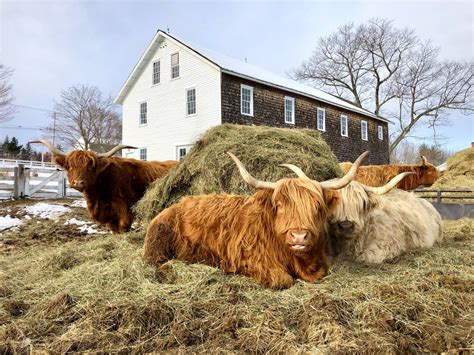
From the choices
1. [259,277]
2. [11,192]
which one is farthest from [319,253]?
[11,192]

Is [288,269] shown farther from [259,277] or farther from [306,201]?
[306,201]

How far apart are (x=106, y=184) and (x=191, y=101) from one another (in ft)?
41.4

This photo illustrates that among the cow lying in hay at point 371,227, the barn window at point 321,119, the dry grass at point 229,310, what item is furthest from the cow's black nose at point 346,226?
the barn window at point 321,119

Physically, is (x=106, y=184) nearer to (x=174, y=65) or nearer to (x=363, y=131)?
(x=174, y=65)

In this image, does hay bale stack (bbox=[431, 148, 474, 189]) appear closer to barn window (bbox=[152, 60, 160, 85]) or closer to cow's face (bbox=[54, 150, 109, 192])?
cow's face (bbox=[54, 150, 109, 192])

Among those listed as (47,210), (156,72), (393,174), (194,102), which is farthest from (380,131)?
(47,210)

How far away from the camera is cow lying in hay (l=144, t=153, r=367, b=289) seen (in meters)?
3.18

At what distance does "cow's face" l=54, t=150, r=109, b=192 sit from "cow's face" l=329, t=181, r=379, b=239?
4.11 metres

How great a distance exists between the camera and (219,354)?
2215 mm

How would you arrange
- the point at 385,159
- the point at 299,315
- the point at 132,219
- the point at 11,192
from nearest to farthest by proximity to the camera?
the point at 299,315
the point at 132,219
the point at 11,192
the point at 385,159

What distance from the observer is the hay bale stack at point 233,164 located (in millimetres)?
5055

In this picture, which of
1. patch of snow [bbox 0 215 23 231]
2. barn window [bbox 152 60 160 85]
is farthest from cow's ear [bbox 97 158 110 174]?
barn window [bbox 152 60 160 85]

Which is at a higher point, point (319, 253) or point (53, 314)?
point (319, 253)

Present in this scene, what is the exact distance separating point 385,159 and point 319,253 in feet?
95.3
